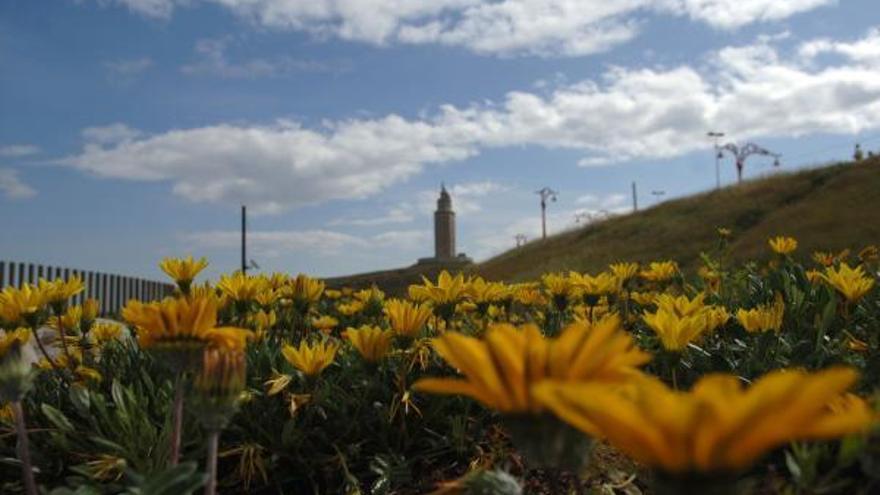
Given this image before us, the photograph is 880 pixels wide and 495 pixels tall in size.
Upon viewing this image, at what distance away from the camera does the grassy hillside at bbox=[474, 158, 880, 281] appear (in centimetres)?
1858

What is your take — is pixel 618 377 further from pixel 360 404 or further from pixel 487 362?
pixel 360 404

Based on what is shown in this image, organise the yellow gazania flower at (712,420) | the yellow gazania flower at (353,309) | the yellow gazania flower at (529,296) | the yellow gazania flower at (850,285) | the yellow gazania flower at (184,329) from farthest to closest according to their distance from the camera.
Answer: the yellow gazania flower at (353,309) < the yellow gazania flower at (529,296) < the yellow gazania flower at (850,285) < the yellow gazania flower at (184,329) < the yellow gazania flower at (712,420)

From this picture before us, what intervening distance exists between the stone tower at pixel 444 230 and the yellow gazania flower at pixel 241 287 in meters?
40.0

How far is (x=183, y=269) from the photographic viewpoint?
2.31 meters

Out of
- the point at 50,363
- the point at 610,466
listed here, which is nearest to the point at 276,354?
the point at 50,363

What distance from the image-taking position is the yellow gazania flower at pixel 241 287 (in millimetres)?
2443

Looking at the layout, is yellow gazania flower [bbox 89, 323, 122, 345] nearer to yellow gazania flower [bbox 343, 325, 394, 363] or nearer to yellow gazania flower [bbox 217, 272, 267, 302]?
yellow gazania flower [bbox 217, 272, 267, 302]

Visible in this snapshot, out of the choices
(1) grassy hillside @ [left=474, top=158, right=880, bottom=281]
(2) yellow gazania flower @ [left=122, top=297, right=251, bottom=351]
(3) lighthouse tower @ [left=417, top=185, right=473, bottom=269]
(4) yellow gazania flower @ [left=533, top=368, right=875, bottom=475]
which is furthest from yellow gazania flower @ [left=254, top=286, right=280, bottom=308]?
(3) lighthouse tower @ [left=417, top=185, right=473, bottom=269]

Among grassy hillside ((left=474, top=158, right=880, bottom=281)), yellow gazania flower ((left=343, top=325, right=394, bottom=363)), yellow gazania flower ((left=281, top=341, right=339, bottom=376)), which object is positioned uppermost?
grassy hillside ((left=474, top=158, right=880, bottom=281))

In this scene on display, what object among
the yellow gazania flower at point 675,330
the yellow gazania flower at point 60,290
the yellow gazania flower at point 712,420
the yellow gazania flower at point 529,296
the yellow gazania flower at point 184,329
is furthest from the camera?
the yellow gazania flower at point 529,296

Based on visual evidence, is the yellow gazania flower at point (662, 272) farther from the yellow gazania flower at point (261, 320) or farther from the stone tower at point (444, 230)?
the stone tower at point (444, 230)

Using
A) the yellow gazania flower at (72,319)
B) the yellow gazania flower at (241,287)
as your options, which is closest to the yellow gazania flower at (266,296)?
the yellow gazania flower at (241,287)

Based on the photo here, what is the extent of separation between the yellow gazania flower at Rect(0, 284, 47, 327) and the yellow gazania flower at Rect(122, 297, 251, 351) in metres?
1.05

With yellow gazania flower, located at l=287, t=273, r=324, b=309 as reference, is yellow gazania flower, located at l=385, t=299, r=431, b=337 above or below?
below
